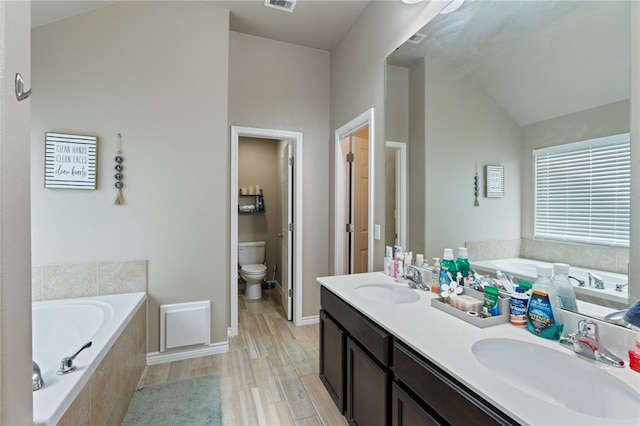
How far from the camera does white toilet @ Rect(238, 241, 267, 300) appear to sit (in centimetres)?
384

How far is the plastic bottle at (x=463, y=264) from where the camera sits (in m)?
1.51

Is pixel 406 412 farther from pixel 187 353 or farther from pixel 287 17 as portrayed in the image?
pixel 287 17

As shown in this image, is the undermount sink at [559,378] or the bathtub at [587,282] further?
the bathtub at [587,282]

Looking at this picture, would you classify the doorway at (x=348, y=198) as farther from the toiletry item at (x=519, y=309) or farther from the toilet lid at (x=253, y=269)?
the toiletry item at (x=519, y=309)

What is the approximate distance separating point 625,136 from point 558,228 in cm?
39

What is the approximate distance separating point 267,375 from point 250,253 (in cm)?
228

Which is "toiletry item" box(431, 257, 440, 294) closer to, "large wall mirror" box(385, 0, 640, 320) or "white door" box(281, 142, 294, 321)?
"large wall mirror" box(385, 0, 640, 320)

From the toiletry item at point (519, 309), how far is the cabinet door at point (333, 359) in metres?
0.85

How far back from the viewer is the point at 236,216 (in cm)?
281

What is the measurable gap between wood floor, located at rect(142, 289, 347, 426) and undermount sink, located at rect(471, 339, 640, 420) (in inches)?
42.9

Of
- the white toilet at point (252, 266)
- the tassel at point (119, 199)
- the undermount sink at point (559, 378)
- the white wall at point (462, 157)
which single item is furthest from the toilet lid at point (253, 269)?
the undermount sink at point (559, 378)

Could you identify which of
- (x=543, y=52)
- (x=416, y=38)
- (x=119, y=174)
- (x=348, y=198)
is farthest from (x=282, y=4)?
(x=543, y=52)

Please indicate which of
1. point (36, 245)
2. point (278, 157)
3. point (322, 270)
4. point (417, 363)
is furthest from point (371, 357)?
point (278, 157)

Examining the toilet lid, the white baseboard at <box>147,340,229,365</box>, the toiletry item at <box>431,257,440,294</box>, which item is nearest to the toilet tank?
the toilet lid
